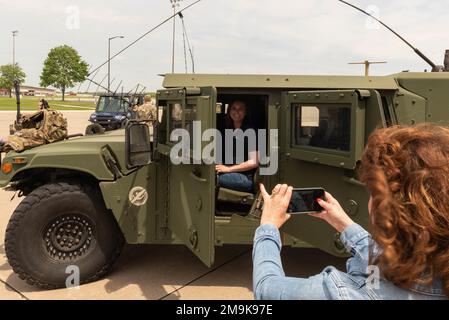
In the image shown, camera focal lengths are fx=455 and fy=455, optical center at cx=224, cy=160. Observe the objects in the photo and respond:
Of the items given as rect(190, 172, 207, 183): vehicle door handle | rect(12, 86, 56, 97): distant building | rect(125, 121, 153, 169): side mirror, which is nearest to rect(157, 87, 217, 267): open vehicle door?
rect(190, 172, 207, 183): vehicle door handle

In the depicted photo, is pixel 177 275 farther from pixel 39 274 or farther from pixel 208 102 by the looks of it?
pixel 208 102

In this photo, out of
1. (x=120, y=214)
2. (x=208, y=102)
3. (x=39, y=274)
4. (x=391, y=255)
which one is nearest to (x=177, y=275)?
(x=120, y=214)

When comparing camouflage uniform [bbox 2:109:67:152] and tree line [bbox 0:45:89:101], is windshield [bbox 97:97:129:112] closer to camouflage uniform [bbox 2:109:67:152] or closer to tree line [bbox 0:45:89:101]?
camouflage uniform [bbox 2:109:67:152]

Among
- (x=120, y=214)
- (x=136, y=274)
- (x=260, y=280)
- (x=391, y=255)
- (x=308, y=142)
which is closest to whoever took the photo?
(x=391, y=255)

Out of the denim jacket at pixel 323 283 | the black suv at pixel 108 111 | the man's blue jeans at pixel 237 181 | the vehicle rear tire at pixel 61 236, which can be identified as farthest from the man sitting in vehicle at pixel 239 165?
the black suv at pixel 108 111

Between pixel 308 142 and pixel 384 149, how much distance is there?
238 centimetres

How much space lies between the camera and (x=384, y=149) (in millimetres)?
1100

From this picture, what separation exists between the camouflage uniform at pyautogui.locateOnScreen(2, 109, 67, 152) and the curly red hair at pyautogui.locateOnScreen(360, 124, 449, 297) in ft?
11.6

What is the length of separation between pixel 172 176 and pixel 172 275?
963 millimetres

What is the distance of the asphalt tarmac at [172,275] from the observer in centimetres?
364

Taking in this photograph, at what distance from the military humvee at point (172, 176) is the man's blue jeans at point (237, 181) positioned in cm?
7

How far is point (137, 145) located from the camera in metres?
3.49

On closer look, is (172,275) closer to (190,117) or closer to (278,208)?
(190,117)

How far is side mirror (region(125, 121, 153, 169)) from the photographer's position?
3350mm
